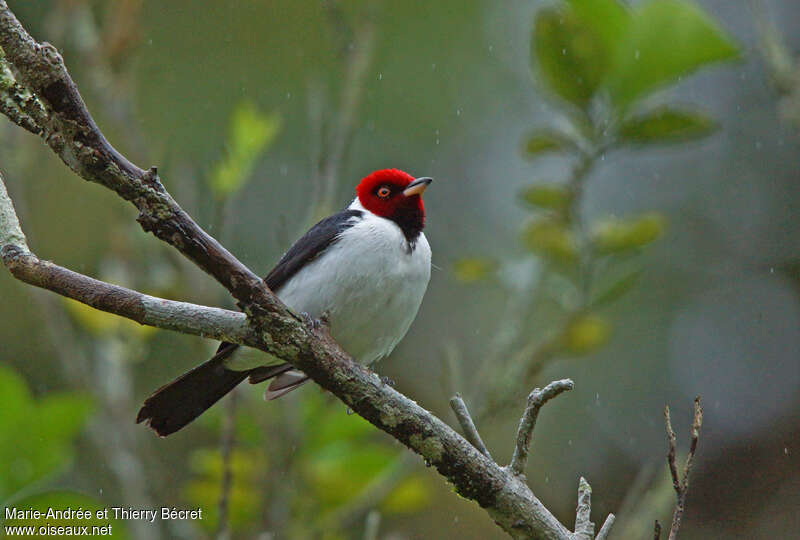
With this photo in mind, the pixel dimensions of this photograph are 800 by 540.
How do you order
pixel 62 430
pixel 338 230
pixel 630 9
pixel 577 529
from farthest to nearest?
pixel 338 230 < pixel 630 9 < pixel 62 430 < pixel 577 529

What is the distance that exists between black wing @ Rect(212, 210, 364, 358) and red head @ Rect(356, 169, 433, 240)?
18 cm

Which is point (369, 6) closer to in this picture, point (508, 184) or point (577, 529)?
point (577, 529)

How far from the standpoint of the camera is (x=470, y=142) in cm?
808

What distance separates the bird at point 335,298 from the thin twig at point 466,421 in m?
1.20

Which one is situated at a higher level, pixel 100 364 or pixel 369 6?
pixel 369 6

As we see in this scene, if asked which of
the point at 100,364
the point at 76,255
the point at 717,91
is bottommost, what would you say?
the point at 76,255

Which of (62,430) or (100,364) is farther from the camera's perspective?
(100,364)

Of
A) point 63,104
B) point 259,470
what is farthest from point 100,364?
point 63,104

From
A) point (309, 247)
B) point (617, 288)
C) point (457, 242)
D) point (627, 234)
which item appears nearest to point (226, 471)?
point (309, 247)

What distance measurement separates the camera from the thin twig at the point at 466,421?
243 cm

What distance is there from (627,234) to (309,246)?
1228mm

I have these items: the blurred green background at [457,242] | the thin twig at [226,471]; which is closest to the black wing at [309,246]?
the blurred green background at [457,242]

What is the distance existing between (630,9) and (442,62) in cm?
491

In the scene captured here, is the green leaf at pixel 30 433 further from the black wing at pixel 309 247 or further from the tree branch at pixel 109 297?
the tree branch at pixel 109 297
